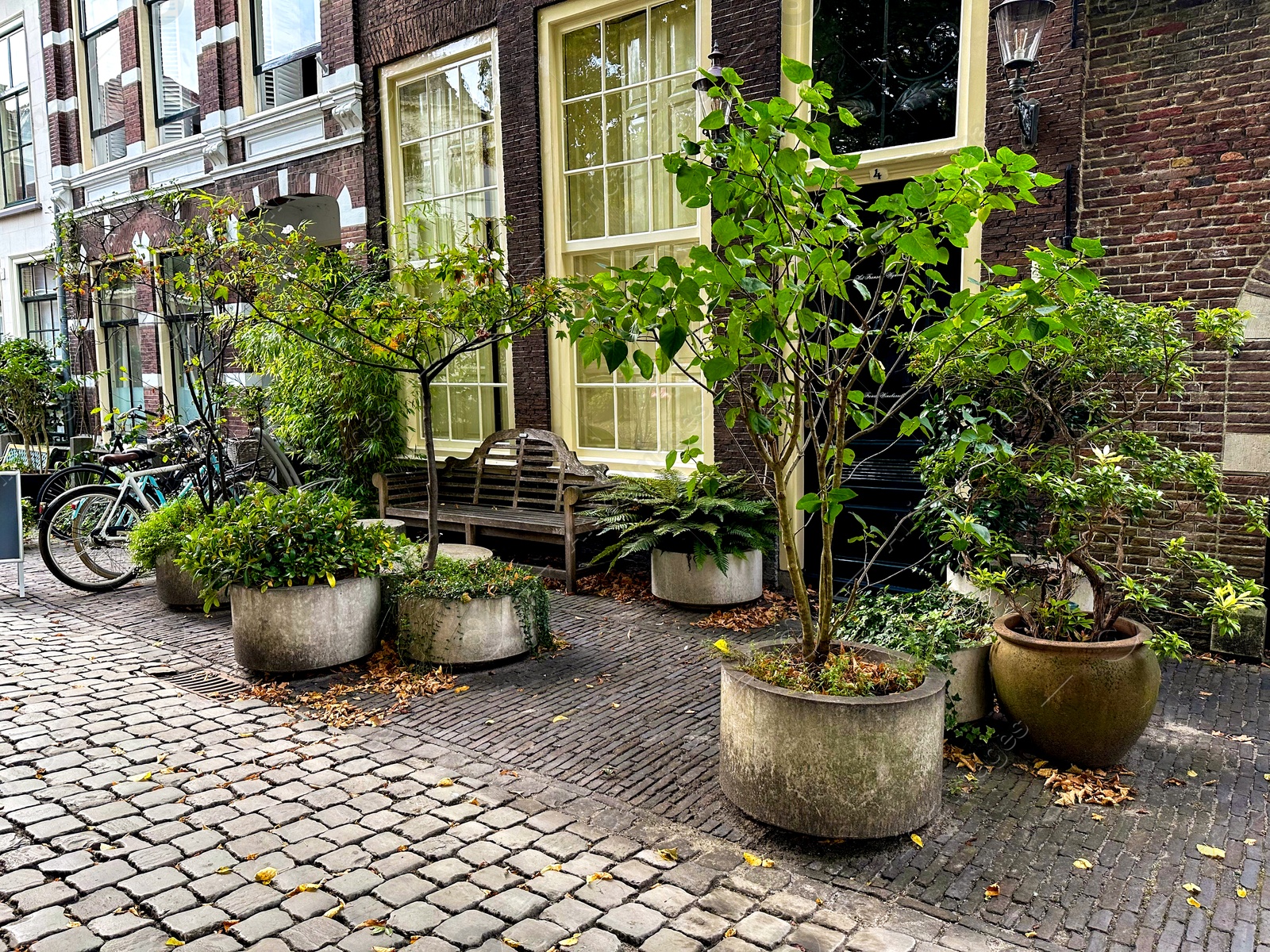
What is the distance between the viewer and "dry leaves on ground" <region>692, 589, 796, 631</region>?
6766 mm

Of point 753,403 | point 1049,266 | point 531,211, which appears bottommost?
point 753,403

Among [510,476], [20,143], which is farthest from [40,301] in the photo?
[510,476]

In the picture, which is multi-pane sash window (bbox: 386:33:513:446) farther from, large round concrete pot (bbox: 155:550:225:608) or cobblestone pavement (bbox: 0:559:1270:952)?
cobblestone pavement (bbox: 0:559:1270:952)

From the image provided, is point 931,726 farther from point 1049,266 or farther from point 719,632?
point 719,632

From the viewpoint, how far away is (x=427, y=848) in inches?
140

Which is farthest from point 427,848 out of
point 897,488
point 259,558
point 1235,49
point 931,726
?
point 1235,49

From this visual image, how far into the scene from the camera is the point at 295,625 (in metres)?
5.48

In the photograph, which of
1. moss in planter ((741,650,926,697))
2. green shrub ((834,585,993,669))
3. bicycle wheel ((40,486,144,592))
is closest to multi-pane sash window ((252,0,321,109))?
bicycle wheel ((40,486,144,592))

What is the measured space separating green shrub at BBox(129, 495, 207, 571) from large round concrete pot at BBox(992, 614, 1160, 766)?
234 inches

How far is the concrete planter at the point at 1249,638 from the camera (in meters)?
5.75

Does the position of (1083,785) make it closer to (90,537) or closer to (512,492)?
(512,492)

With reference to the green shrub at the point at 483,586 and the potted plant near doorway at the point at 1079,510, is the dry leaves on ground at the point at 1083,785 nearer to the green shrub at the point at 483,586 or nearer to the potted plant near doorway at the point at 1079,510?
the potted plant near doorway at the point at 1079,510

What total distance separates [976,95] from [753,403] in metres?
4.11

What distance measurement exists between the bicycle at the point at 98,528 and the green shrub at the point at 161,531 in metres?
0.38
